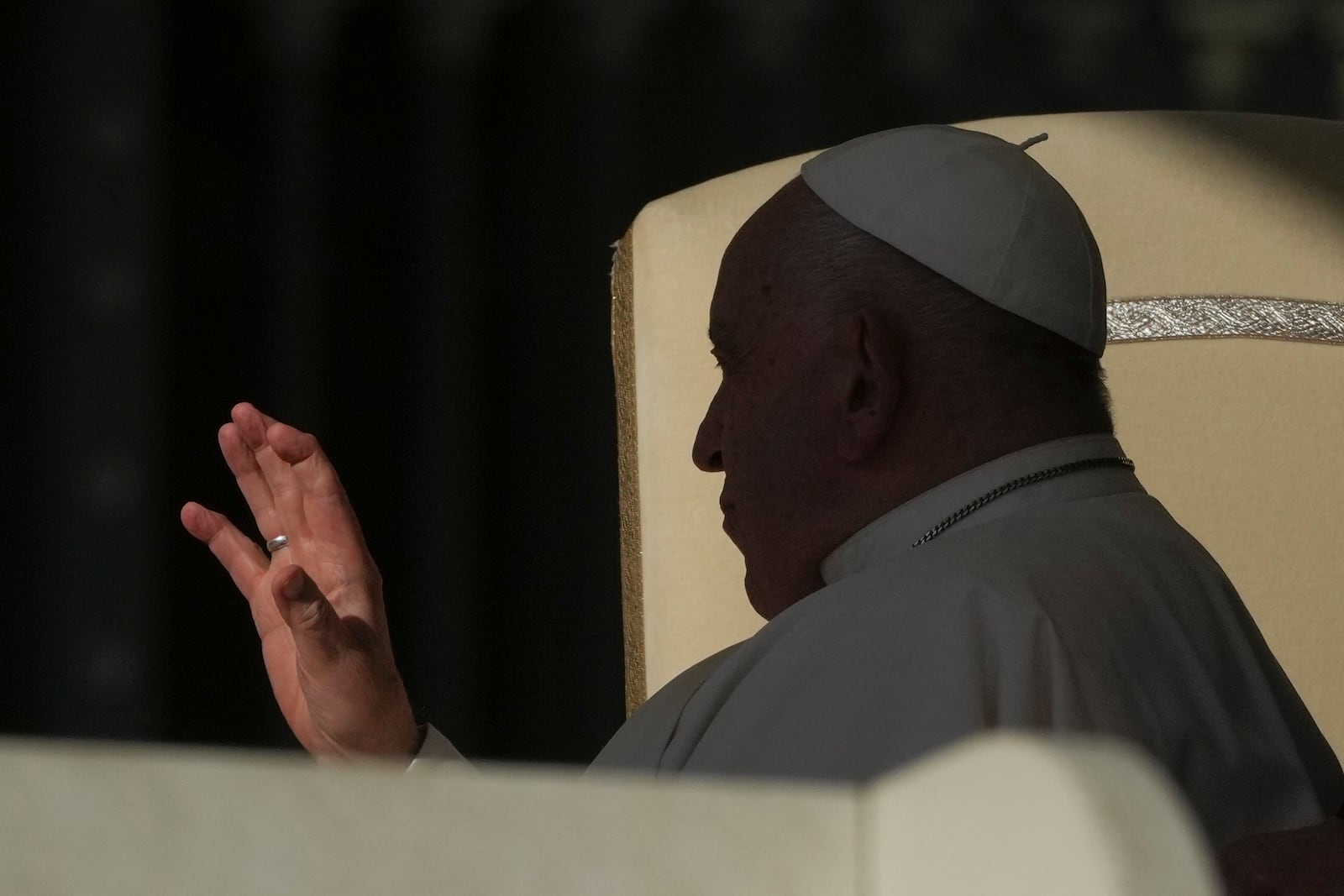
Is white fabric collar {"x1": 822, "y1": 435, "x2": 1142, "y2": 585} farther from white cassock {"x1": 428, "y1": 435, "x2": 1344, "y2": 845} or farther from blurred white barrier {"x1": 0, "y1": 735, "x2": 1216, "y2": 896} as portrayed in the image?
blurred white barrier {"x1": 0, "y1": 735, "x2": 1216, "y2": 896}

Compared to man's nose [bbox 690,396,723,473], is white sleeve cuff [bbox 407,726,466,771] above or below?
below

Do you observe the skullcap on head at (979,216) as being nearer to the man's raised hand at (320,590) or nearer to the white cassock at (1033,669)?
the white cassock at (1033,669)

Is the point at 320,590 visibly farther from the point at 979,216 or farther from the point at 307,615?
the point at 979,216

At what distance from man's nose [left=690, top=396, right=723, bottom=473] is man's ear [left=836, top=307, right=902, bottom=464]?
217mm

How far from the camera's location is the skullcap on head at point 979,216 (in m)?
1.64

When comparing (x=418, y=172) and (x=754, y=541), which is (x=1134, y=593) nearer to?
(x=754, y=541)

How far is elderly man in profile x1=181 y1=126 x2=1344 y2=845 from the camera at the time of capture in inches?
51.6

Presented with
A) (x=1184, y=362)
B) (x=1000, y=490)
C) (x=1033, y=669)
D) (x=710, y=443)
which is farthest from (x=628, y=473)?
(x=1033, y=669)

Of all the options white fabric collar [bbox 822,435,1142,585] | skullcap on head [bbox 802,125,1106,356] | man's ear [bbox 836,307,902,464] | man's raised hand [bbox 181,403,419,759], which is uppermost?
skullcap on head [bbox 802,125,1106,356]

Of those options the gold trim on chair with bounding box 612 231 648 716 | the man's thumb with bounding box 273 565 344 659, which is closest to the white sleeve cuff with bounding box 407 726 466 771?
the man's thumb with bounding box 273 565 344 659

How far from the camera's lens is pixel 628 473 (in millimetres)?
2287

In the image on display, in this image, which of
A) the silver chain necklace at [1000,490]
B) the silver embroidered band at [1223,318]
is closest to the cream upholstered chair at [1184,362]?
the silver embroidered band at [1223,318]

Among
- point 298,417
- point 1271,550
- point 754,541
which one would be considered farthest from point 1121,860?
point 298,417

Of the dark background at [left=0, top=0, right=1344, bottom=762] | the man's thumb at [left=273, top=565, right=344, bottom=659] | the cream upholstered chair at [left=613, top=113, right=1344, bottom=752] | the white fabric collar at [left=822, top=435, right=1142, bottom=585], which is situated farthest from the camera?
the dark background at [left=0, top=0, right=1344, bottom=762]
